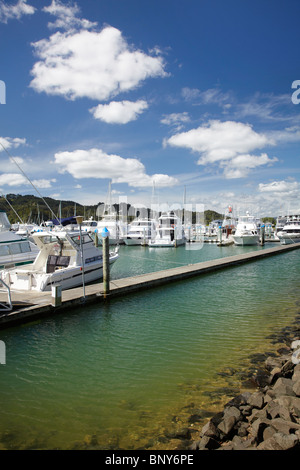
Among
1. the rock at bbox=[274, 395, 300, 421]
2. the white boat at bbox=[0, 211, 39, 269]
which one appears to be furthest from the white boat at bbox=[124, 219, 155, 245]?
the rock at bbox=[274, 395, 300, 421]

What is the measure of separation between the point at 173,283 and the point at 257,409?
542 inches

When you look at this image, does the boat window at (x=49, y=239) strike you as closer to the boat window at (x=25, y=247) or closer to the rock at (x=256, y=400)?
the boat window at (x=25, y=247)

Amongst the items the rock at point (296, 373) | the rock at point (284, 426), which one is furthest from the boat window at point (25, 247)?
the rock at point (284, 426)

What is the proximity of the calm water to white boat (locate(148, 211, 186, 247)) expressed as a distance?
27.9m

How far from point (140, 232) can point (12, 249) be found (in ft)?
87.4

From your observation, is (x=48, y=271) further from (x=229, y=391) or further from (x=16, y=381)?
(x=229, y=391)

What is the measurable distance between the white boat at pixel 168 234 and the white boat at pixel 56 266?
85.4ft

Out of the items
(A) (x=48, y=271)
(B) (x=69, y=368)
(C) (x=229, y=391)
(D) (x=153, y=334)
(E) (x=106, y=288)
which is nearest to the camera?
(C) (x=229, y=391)

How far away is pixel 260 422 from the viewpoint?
16.6 feet

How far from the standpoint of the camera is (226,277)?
72.7 ft

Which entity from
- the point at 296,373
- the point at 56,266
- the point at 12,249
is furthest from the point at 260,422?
the point at 12,249

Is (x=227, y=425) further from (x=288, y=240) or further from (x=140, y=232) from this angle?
(x=288, y=240)

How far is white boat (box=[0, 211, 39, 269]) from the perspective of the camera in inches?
888
